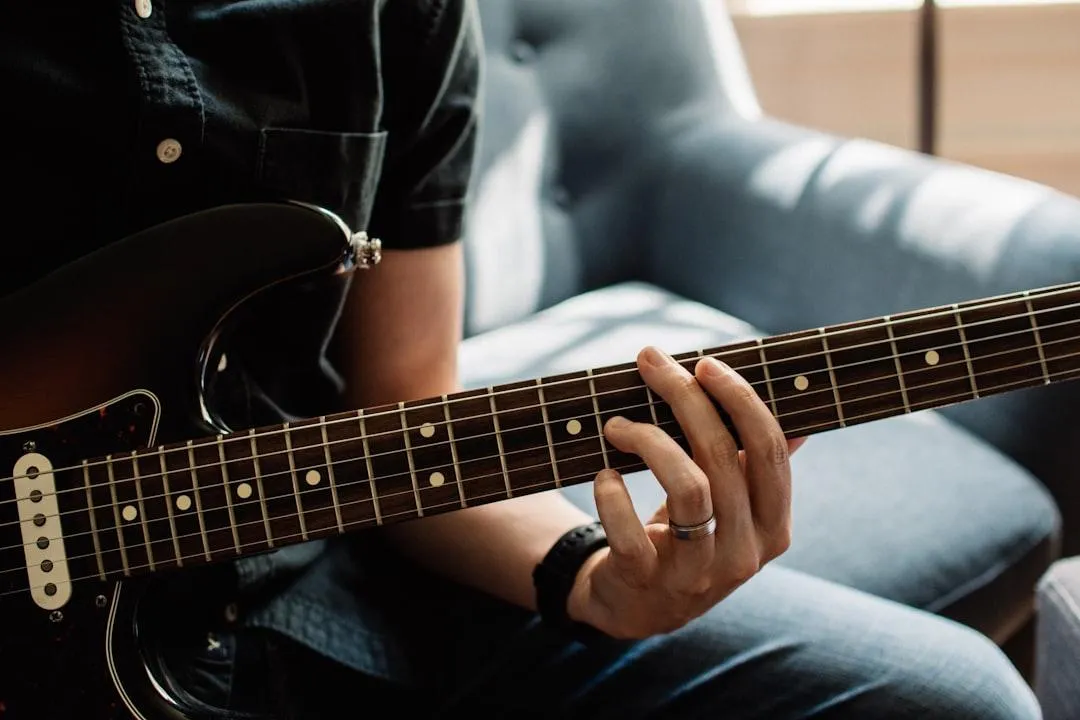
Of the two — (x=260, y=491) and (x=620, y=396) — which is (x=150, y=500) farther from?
(x=620, y=396)

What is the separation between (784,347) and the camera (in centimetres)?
64

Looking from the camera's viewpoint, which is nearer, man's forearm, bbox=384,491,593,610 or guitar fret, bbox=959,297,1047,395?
guitar fret, bbox=959,297,1047,395

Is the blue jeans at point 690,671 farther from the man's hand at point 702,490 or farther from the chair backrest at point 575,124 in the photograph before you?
the chair backrest at point 575,124

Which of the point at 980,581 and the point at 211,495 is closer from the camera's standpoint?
the point at 211,495

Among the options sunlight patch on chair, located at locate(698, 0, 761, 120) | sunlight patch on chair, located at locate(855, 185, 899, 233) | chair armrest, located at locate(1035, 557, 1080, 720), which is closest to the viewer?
chair armrest, located at locate(1035, 557, 1080, 720)

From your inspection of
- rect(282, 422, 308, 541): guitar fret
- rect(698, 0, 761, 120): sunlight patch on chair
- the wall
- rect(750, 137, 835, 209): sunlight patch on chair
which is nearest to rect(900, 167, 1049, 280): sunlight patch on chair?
rect(750, 137, 835, 209): sunlight patch on chair

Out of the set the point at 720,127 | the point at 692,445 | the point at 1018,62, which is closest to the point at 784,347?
the point at 692,445

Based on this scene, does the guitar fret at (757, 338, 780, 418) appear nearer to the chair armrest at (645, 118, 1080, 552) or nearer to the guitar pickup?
the guitar pickup

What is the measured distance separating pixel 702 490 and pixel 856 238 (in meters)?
0.76

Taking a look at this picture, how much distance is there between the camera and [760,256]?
1.41 metres

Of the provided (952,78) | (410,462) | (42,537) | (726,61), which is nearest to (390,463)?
(410,462)

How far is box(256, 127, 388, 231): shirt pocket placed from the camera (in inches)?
28.6

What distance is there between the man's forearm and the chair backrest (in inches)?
24.0

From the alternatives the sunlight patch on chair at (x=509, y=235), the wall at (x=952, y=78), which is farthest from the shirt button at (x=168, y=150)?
the wall at (x=952, y=78)
